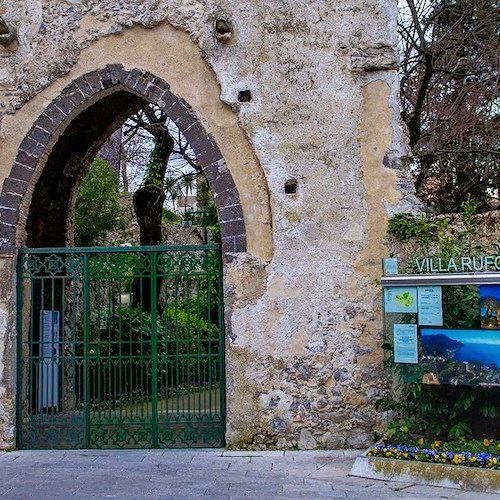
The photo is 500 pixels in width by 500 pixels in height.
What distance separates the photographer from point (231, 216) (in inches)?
282

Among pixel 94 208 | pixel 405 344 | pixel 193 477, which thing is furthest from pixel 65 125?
pixel 94 208

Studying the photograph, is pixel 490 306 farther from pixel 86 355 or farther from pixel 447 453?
pixel 86 355

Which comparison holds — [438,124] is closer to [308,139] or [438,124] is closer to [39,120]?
[308,139]

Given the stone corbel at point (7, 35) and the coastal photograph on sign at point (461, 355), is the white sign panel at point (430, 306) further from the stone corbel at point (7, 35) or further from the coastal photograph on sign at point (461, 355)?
the stone corbel at point (7, 35)

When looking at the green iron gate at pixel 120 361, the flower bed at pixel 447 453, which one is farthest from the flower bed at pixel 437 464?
the green iron gate at pixel 120 361

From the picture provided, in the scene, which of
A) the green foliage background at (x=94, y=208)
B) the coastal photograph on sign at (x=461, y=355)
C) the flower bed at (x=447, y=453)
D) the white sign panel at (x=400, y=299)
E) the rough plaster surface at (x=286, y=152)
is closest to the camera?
the flower bed at (x=447, y=453)

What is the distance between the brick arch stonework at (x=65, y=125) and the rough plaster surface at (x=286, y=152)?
0.11 meters

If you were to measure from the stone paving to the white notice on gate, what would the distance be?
28.9 inches

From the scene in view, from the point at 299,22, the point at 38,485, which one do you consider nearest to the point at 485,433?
the point at 38,485

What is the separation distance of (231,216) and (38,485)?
3.13 meters

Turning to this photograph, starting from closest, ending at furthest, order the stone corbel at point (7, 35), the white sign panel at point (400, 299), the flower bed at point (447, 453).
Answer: the flower bed at point (447, 453) < the white sign panel at point (400, 299) < the stone corbel at point (7, 35)

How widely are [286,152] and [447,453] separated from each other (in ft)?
10.8

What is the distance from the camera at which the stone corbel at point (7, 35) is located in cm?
737

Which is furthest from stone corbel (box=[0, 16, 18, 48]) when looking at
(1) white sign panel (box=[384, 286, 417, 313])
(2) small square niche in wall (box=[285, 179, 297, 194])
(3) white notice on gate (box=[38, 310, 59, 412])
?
(1) white sign panel (box=[384, 286, 417, 313])
